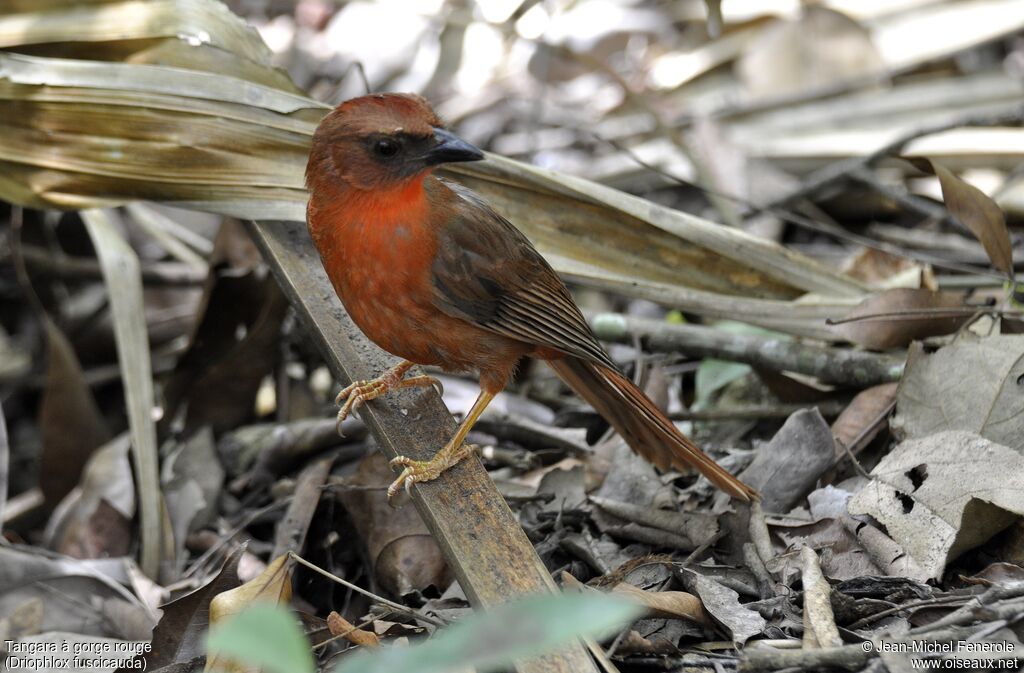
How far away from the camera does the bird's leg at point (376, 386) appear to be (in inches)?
121

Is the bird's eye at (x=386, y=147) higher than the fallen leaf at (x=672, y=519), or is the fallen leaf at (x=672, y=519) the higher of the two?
the bird's eye at (x=386, y=147)

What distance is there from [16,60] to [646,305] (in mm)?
2796

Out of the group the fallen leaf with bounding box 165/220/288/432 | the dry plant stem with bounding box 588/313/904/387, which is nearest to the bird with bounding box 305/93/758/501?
the dry plant stem with bounding box 588/313/904/387

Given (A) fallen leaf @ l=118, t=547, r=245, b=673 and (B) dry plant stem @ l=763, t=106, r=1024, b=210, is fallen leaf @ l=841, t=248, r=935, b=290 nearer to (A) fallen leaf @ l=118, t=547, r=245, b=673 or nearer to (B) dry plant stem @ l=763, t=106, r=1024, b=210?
(B) dry plant stem @ l=763, t=106, r=1024, b=210

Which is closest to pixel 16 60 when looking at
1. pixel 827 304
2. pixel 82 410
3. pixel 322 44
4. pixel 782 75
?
pixel 82 410

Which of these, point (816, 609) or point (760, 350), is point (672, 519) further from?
point (760, 350)

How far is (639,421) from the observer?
3.16m

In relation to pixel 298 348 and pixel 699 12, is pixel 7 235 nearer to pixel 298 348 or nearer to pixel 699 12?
pixel 298 348

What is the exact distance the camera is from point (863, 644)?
7.18 feet

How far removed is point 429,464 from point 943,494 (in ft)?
4.19


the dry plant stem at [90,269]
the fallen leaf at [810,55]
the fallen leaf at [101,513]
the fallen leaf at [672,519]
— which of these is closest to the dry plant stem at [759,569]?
the fallen leaf at [672,519]

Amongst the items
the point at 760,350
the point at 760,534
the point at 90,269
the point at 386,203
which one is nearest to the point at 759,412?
the point at 760,350

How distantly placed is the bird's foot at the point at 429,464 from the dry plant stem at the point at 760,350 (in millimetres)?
1241

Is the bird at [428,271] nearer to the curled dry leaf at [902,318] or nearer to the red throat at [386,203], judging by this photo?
the red throat at [386,203]
